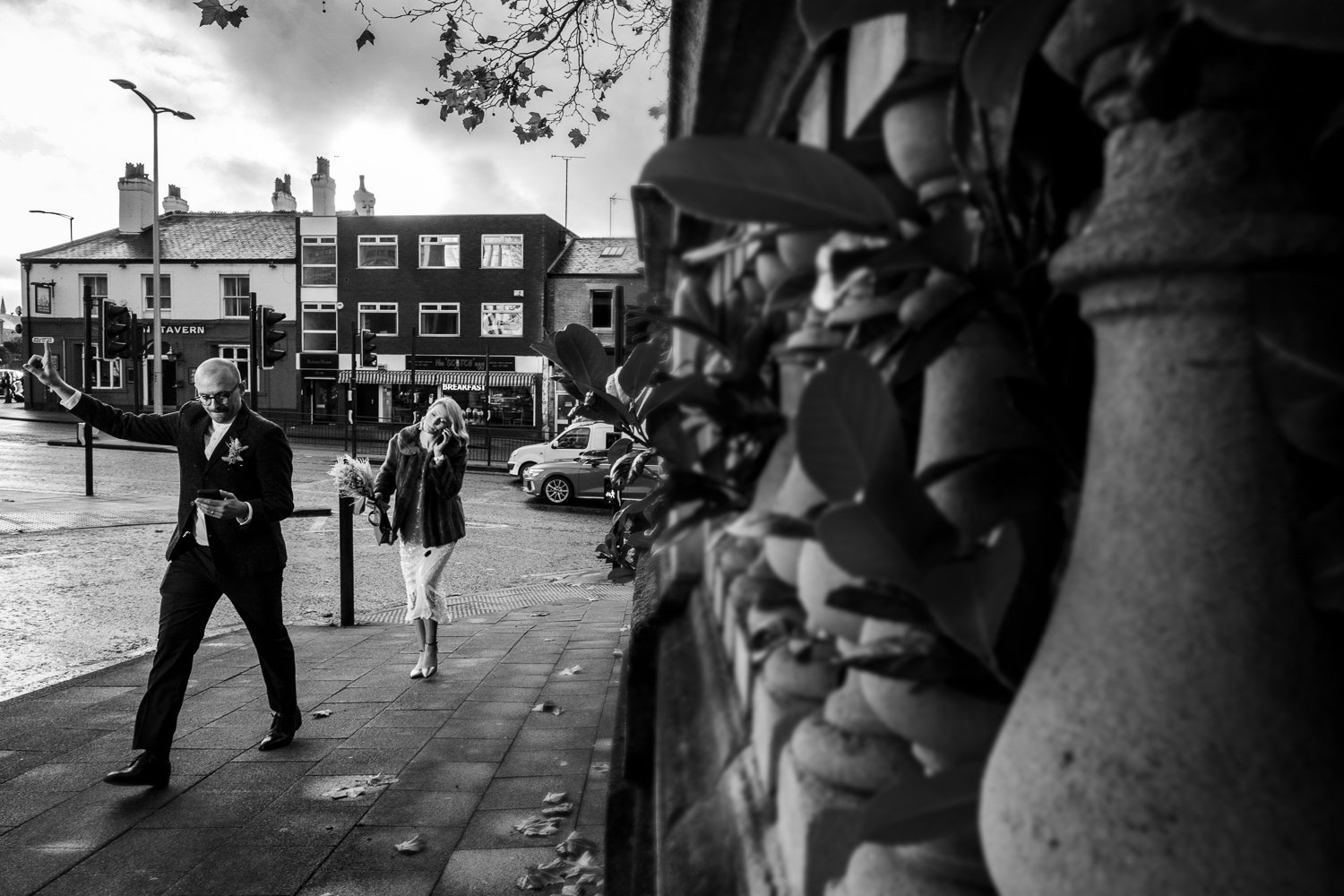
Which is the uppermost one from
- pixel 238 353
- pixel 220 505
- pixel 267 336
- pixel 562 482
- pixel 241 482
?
pixel 238 353

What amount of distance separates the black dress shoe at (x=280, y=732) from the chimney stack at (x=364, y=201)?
39.7m

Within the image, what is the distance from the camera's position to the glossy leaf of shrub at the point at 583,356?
218cm

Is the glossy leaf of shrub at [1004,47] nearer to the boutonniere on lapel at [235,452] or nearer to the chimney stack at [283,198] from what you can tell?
the boutonniere on lapel at [235,452]

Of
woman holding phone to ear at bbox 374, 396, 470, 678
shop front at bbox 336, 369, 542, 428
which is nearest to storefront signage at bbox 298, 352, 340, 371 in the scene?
shop front at bbox 336, 369, 542, 428

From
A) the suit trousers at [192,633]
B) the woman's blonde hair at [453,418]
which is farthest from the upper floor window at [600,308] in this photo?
the suit trousers at [192,633]

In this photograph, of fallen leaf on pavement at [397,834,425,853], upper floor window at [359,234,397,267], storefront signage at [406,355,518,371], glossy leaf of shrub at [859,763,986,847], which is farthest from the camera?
upper floor window at [359,234,397,267]

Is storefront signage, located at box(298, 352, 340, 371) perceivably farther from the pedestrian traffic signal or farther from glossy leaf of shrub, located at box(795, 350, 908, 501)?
glossy leaf of shrub, located at box(795, 350, 908, 501)

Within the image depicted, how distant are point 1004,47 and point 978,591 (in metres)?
0.30

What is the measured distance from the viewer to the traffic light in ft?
64.0

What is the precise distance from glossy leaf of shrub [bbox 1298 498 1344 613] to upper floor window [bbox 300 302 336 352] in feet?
138

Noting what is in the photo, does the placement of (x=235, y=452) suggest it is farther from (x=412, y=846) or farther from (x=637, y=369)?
→ (x=637, y=369)

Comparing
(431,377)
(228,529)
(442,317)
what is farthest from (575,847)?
(442,317)

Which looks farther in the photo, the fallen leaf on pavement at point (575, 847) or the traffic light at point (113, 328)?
the traffic light at point (113, 328)

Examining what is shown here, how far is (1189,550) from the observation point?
501mm
